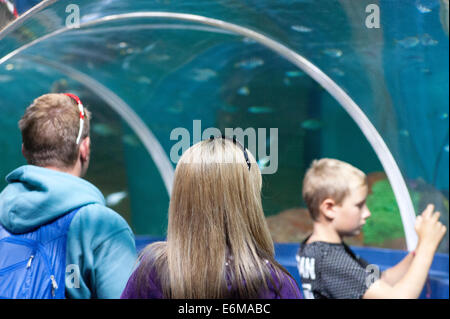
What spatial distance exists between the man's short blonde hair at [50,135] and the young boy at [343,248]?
4.40 feet

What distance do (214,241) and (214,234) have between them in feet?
0.08

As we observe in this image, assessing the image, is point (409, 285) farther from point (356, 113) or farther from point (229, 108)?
point (229, 108)

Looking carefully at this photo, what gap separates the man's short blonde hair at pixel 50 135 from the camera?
2006 mm

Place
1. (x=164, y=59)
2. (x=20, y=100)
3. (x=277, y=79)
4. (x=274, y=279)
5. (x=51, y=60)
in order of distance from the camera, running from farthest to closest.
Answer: (x=277, y=79) → (x=20, y=100) → (x=164, y=59) → (x=51, y=60) → (x=274, y=279)

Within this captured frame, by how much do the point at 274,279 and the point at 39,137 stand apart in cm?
117

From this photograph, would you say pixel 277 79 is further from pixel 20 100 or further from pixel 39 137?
pixel 39 137

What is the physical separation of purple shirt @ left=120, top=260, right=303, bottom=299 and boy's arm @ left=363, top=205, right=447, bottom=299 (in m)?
0.91

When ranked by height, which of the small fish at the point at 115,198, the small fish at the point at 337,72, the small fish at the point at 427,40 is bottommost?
the small fish at the point at 115,198

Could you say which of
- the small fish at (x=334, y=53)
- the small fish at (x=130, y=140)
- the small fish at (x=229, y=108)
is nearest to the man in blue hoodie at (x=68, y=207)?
the small fish at (x=334, y=53)

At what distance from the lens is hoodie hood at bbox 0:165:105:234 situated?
6.08ft

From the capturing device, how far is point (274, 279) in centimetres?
153

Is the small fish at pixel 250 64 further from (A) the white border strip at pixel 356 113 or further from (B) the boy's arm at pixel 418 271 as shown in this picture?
(B) the boy's arm at pixel 418 271
